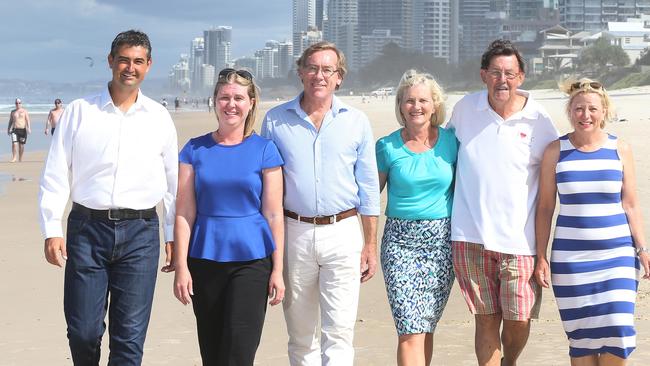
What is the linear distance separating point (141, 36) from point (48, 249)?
3.22 feet

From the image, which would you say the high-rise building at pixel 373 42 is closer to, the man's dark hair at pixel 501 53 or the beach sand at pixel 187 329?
the beach sand at pixel 187 329

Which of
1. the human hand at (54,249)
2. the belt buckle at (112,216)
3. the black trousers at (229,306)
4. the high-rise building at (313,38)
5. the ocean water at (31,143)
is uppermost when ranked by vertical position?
the high-rise building at (313,38)

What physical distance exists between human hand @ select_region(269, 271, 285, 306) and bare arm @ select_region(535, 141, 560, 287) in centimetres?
120

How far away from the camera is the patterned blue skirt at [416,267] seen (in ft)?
13.7

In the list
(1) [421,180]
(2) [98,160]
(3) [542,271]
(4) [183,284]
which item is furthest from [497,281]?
(2) [98,160]

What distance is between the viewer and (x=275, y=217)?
387 cm

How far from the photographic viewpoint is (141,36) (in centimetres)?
381

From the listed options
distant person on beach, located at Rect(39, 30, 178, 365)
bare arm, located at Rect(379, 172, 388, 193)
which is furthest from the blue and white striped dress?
distant person on beach, located at Rect(39, 30, 178, 365)

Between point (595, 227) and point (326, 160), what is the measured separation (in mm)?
1230

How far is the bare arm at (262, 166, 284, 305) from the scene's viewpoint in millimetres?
3842

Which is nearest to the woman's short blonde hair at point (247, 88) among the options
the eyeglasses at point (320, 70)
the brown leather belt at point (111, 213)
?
the eyeglasses at point (320, 70)

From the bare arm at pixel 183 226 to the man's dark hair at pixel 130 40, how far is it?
0.54 metres

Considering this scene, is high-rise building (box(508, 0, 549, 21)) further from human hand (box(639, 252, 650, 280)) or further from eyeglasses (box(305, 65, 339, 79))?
eyeglasses (box(305, 65, 339, 79))

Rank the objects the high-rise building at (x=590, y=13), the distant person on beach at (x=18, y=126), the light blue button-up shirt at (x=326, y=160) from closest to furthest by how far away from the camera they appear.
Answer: the light blue button-up shirt at (x=326, y=160) → the distant person on beach at (x=18, y=126) → the high-rise building at (x=590, y=13)
